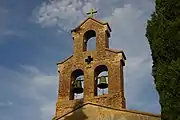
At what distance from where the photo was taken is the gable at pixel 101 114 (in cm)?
1402

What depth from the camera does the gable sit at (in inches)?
552

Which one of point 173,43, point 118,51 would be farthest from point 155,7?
point 118,51

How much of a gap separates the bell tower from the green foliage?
245 inches

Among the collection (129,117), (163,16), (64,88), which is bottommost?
Answer: (129,117)

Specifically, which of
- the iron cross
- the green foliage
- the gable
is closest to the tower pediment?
the iron cross

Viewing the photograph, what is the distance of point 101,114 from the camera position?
14.4m

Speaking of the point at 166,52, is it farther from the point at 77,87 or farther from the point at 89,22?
the point at 89,22

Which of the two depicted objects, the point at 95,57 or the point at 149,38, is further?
the point at 95,57

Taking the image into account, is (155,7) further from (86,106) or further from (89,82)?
(89,82)

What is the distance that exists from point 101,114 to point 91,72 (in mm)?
2834

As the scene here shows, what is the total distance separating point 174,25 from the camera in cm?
927

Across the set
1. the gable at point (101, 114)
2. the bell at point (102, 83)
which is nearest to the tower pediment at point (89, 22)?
the bell at point (102, 83)

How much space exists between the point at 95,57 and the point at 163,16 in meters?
7.73

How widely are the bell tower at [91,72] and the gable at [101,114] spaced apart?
1.09 m
